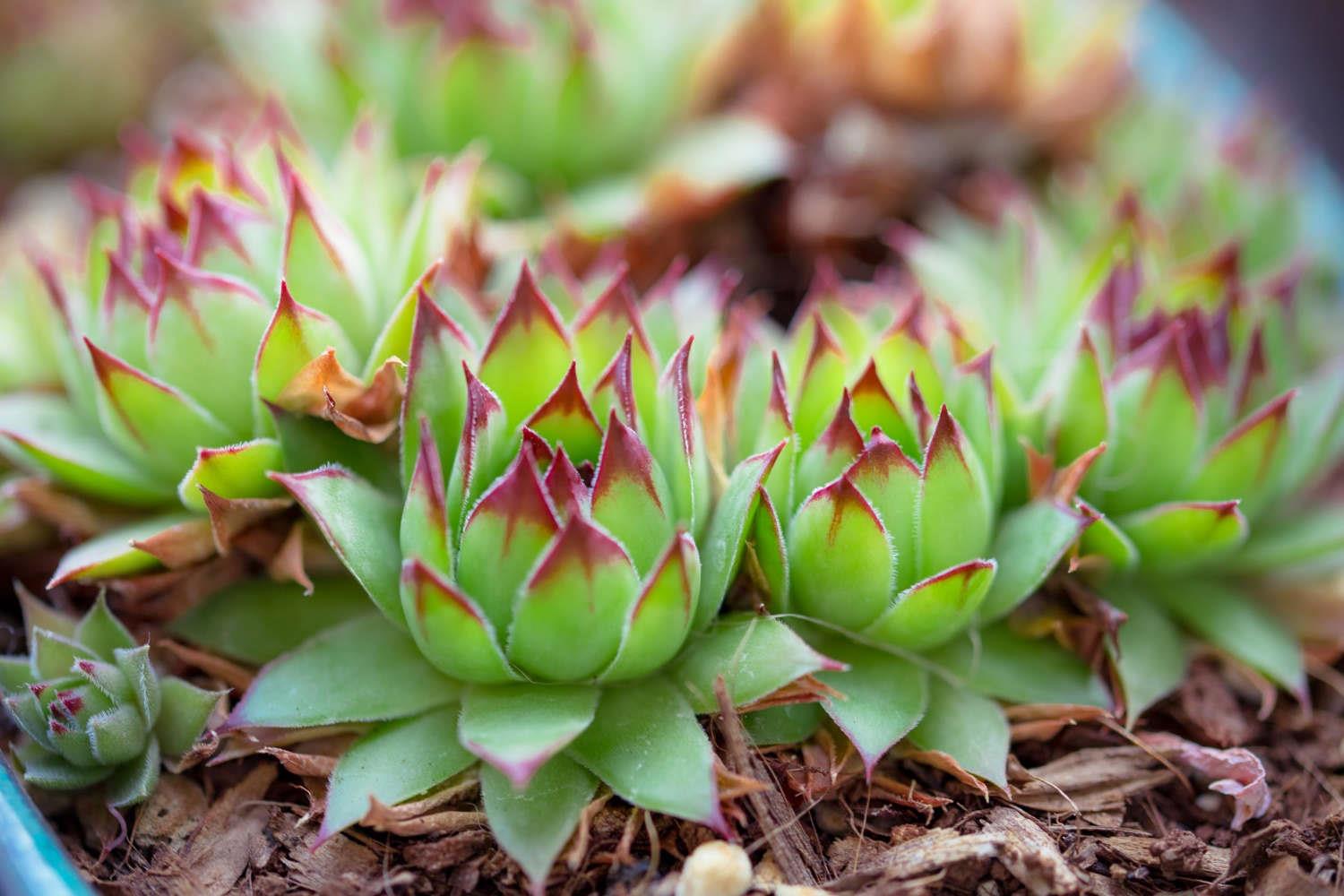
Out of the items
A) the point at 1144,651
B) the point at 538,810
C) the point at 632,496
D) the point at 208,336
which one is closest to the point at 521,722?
the point at 538,810

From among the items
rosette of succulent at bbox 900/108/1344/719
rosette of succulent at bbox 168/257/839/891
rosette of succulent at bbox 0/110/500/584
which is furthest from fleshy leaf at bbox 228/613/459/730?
rosette of succulent at bbox 900/108/1344/719

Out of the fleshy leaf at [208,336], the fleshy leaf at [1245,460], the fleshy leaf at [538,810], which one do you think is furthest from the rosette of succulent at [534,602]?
the fleshy leaf at [1245,460]

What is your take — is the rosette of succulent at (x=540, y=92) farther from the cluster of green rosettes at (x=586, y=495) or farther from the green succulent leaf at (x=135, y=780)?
the green succulent leaf at (x=135, y=780)

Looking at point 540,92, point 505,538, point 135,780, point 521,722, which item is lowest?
point 135,780

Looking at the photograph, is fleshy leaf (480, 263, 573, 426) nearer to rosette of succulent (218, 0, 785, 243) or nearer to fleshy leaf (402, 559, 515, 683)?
fleshy leaf (402, 559, 515, 683)

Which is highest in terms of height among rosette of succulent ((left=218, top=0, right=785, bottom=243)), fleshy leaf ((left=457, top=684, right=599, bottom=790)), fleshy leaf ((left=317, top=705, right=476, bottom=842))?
rosette of succulent ((left=218, top=0, right=785, bottom=243))

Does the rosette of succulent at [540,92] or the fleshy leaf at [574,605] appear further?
the rosette of succulent at [540,92]

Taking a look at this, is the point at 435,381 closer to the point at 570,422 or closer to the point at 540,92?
the point at 570,422

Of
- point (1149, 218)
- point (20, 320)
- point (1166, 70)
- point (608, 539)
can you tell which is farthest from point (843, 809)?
point (1166, 70)
